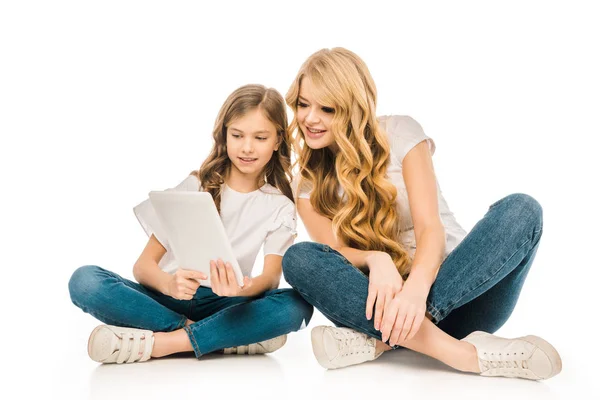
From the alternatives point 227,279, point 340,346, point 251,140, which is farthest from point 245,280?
point 251,140

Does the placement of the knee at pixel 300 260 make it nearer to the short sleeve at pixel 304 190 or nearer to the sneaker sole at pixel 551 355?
the short sleeve at pixel 304 190

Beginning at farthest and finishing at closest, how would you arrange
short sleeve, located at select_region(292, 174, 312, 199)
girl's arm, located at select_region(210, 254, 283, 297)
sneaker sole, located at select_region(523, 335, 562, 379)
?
short sleeve, located at select_region(292, 174, 312, 199), girl's arm, located at select_region(210, 254, 283, 297), sneaker sole, located at select_region(523, 335, 562, 379)

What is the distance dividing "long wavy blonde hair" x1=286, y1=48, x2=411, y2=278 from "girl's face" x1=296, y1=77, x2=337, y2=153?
24mm

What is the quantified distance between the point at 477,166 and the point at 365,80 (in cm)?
150

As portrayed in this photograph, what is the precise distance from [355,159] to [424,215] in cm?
28

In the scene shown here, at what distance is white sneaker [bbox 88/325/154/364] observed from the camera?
2049 millimetres

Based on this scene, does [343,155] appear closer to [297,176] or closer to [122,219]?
[297,176]

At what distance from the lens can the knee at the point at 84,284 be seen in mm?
2195

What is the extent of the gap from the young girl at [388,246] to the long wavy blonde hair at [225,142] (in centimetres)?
12

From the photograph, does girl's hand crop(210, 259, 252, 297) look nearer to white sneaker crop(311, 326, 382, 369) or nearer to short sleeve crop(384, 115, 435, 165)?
white sneaker crop(311, 326, 382, 369)

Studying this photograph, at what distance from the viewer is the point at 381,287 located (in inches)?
76.1

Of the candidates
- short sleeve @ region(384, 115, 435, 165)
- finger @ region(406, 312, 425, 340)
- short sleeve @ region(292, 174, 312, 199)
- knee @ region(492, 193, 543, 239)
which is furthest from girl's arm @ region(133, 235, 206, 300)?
knee @ region(492, 193, 543, 239)

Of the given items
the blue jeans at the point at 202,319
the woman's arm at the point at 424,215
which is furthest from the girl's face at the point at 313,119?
the blue jeans at the point at 202,319

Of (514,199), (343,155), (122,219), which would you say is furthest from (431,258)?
(122,219)
